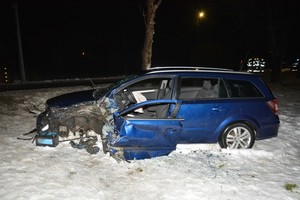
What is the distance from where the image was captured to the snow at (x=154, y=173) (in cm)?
436

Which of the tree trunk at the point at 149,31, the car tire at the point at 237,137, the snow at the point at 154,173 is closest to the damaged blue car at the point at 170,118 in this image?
the car tire at the point at 237,137

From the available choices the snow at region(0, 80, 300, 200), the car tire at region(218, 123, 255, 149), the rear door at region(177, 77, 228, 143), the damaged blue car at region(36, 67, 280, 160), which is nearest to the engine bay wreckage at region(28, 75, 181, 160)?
the damaged blue car at region(36, 67, 280, 160)

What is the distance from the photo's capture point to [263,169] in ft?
17.5

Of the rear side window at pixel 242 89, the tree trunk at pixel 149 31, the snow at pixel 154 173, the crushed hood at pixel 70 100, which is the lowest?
the snow at pixel 154 173

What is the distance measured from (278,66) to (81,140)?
1771cm

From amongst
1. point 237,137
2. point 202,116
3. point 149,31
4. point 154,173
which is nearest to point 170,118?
point 202,116

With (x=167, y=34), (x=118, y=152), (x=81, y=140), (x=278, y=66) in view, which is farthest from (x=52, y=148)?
(x=167, y=34)

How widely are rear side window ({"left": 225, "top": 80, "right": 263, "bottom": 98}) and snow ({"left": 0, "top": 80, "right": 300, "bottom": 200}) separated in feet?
4.11

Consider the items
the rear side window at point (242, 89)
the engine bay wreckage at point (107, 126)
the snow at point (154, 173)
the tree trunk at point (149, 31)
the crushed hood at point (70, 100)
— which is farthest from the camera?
the tree trunk at point (149, 31)

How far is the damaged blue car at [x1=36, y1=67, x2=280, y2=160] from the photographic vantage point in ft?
16.8

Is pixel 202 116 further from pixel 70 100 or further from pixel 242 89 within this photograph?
pixel 70 100

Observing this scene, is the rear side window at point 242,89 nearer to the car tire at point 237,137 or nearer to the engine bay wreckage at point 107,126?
the car tire at point 237,137

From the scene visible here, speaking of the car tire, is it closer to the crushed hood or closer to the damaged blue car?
the damaged blue car

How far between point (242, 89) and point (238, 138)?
1092mm
